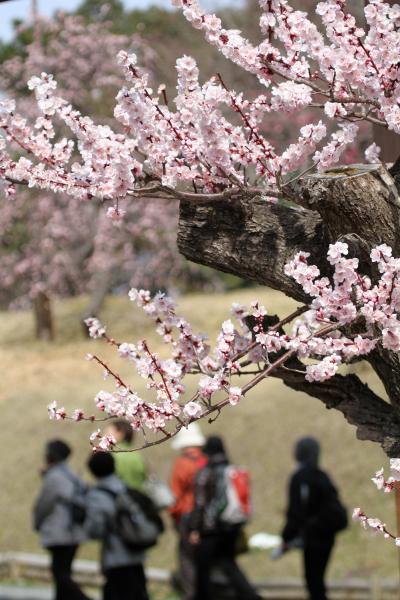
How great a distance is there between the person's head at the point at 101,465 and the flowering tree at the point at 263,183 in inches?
157

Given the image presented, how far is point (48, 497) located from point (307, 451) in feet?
6.17

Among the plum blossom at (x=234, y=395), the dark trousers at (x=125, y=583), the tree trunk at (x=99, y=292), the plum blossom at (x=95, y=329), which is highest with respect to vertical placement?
Result: the tree trunk at (x=99, y=292)

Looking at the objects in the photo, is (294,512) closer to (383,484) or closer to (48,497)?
(48,497)

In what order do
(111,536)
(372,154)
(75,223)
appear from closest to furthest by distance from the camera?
(372,154) < (111,536) < (75,223)

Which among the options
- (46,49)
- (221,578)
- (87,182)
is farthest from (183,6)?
(46,49)

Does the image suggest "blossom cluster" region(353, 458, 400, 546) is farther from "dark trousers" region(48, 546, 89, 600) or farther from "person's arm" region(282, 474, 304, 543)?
"dark trousers" region(48, 546, 89, 600)

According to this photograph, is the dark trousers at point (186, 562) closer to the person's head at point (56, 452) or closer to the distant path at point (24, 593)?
the person's head at point (56, 452)

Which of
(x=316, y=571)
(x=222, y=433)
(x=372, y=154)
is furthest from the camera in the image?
(x=222, y=433)

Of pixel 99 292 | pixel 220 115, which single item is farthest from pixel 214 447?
pixel 99 292

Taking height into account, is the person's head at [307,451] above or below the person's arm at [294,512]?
above

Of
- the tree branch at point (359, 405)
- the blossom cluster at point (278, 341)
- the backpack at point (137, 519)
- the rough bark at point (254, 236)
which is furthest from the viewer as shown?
the backpack at point (137, 519)

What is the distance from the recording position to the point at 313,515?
781cm

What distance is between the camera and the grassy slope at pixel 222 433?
1077 centimetres

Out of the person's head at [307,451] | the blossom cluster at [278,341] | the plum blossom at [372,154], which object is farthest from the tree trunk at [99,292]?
the blossom cluster at [278,341]
